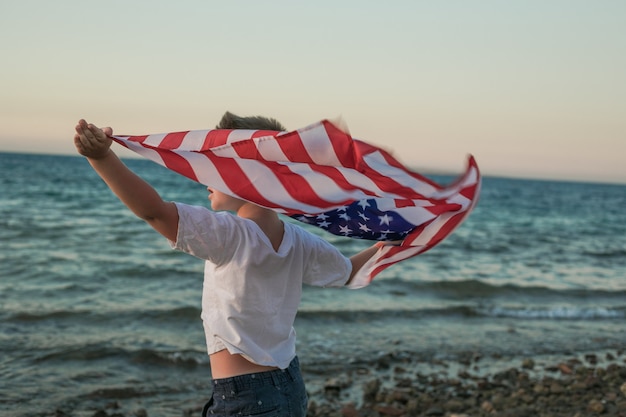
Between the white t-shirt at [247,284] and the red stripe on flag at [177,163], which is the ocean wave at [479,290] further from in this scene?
the red stripe on flag at [177,163]

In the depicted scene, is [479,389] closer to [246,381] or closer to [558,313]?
[558,313]

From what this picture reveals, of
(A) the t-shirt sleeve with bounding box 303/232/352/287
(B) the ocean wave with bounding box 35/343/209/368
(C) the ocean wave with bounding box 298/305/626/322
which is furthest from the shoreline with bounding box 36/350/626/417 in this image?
(A) the t-shirt sleeve with bounding box 303/232/352/287

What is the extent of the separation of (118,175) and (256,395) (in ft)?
3.48

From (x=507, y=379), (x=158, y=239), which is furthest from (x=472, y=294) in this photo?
(x=158, y=239)

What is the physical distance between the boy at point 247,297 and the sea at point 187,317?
779mm

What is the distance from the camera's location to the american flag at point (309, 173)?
2715mm

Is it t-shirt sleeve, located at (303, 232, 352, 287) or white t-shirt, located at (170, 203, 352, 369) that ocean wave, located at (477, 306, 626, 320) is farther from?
white t-shirt, located at (170, 203, 352, 369)

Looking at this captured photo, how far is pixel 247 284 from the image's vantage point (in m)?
2.76

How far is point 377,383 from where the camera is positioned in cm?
717

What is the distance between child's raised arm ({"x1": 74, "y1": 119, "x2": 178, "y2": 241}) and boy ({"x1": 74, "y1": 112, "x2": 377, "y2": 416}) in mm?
55

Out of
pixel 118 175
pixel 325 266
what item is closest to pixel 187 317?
pixel 325 266

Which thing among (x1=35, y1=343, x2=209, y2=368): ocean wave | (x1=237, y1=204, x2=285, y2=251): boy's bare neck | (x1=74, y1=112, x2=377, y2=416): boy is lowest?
(x1=35, y1=343, x2=209, y2=368): ocean wave

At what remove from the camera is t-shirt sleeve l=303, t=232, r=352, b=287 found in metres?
3.11

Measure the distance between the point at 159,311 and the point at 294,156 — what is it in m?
7.42
